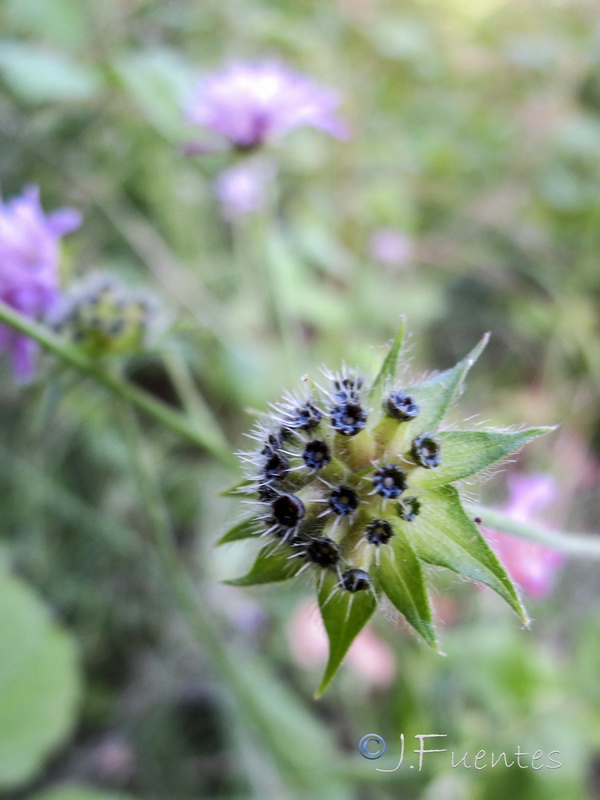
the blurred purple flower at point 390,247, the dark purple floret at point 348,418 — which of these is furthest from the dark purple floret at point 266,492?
the blurred purple flower at point 390,247

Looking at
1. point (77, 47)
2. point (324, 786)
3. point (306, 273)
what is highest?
point (306, 273)

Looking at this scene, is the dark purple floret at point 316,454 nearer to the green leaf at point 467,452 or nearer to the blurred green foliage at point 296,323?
the green leaf at point 467,452

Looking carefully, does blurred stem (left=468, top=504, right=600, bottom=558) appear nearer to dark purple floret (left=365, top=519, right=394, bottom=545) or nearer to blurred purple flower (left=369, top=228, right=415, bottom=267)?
dark purple floret (left=365, top=519, right=394, bottom=545)

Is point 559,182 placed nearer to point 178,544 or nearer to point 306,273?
point 306,273

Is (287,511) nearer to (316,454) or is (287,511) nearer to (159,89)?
(316,454)

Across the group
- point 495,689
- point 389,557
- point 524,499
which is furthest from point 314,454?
point 495,689

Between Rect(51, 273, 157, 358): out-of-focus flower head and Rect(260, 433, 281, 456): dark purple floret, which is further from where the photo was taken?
Rect(51, 273, 157, 358): out-of-focus flower head

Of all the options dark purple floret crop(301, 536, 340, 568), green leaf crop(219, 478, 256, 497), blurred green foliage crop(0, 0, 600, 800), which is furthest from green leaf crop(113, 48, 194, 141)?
dark purple floret crop(301, 536, 340, 568)
